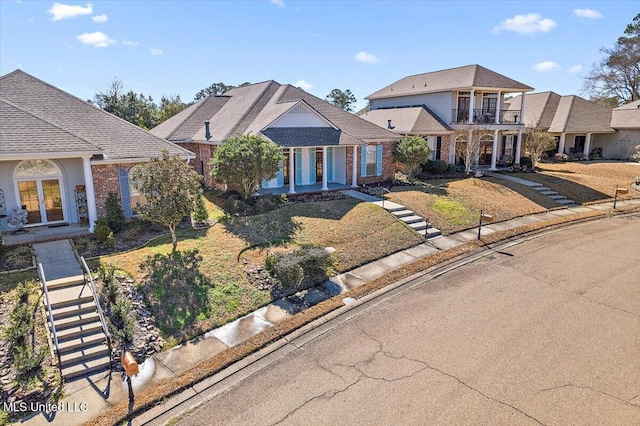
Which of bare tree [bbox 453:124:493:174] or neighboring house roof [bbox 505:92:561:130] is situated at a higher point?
neighboring house roof [bbox 505:92:561:130]

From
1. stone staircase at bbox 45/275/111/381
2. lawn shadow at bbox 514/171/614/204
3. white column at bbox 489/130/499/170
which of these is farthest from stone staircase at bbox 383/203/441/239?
white column at bbox 489/130/499/170

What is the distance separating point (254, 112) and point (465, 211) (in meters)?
13.9

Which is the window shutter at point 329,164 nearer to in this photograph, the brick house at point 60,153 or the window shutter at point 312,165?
the window shutter at point 312,165

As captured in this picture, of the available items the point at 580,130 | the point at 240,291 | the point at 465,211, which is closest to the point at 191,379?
the point at 240,291

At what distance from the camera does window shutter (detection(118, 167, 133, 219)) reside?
56.4 ft

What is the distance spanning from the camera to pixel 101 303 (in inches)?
441

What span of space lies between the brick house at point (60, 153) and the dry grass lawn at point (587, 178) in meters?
23.6

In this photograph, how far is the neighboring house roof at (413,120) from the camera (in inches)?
1198

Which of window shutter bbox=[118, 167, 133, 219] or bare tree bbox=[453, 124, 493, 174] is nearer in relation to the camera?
window shutter bbox=[118, 167, 133, 219]

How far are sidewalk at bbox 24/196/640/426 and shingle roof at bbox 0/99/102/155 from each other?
14.2 ft

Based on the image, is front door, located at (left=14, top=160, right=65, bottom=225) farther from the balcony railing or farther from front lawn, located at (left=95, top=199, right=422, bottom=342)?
the balcony railing

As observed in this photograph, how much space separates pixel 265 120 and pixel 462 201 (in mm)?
12021

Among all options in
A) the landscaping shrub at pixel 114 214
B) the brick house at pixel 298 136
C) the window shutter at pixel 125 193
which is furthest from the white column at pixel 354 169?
the landscaping shrub at pixel 114 214

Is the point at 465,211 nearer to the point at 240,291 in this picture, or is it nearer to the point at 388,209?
the point at 388,209
